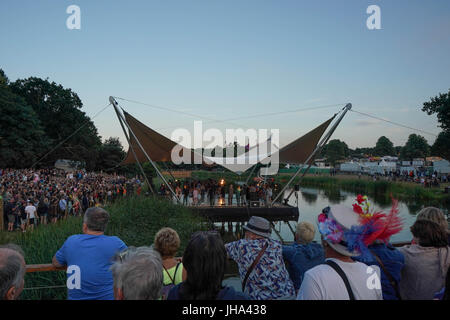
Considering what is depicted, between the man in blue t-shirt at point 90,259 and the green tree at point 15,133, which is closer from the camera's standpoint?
the man in blue t-shirt at point 90,259

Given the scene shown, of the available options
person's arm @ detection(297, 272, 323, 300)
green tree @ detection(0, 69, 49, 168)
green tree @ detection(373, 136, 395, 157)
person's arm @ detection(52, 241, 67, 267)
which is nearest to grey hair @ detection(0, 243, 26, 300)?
person's arm @ detection(52, 241, 67, 267)

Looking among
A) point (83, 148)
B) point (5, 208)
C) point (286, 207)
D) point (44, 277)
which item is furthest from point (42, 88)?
point (44, 277)

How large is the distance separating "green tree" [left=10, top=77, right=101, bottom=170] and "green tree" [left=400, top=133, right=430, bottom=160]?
81.8 m

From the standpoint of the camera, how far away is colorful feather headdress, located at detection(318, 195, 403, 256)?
1.48 meters

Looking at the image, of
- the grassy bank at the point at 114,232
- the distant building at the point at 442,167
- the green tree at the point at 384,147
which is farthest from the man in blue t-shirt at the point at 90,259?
the green tree at the point at 384,147

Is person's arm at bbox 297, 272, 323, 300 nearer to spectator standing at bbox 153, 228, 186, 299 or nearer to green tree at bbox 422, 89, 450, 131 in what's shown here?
spectator standing at bbox 153, 228, 186, 299

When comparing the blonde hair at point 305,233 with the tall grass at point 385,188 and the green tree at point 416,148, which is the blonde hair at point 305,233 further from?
the green tree at point 416,148

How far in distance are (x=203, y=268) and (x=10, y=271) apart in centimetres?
86

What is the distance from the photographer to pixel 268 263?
2.08m

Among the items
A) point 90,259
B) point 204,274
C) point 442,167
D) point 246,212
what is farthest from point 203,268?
point 442,167

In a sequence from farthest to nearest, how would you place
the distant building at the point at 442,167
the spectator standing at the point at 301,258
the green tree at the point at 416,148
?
the green tree at the point at 416,148 < the distant building at the point at 442,167 < the spectator standing at the point at 301,258

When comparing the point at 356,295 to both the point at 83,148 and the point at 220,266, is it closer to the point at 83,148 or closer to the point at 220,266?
the point at 220,266

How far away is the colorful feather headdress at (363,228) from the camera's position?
1477 mm

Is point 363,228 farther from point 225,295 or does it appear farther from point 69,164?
point 69,164
